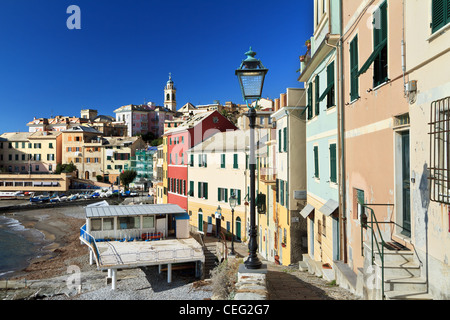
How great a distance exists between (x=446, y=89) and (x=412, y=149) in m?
1.29

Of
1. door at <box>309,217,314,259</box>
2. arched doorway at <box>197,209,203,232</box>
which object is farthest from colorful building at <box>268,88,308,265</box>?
arched doorway at <box>197,209,203,232</box>

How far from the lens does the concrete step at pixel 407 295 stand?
525cm

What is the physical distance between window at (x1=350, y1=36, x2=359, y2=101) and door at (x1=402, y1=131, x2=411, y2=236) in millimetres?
2688

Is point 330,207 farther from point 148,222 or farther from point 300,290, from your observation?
point 148,222

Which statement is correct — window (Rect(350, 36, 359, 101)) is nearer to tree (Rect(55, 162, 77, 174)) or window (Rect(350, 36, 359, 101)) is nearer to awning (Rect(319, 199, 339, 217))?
awning (Rect(319, 199, 339, 217))

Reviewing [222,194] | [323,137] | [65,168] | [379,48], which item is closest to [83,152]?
[65,168]

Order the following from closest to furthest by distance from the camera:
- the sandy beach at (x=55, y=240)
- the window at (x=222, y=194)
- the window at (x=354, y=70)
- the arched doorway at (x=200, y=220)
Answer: the window at (x=354, y=70) → the sandy beach at (x=55, y=240) → the window at (x=222, y=194) → the arched doorway at (x=200, y=220)

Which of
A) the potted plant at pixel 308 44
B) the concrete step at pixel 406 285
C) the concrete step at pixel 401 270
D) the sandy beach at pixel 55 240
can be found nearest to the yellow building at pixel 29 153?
the sandy beach at pixel 55 240

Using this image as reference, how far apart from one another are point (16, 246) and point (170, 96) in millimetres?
115243

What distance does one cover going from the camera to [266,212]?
24.9 metres

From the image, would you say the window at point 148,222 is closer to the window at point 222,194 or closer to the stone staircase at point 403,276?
the window at point 222,194

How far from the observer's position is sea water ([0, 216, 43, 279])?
32.7 m
